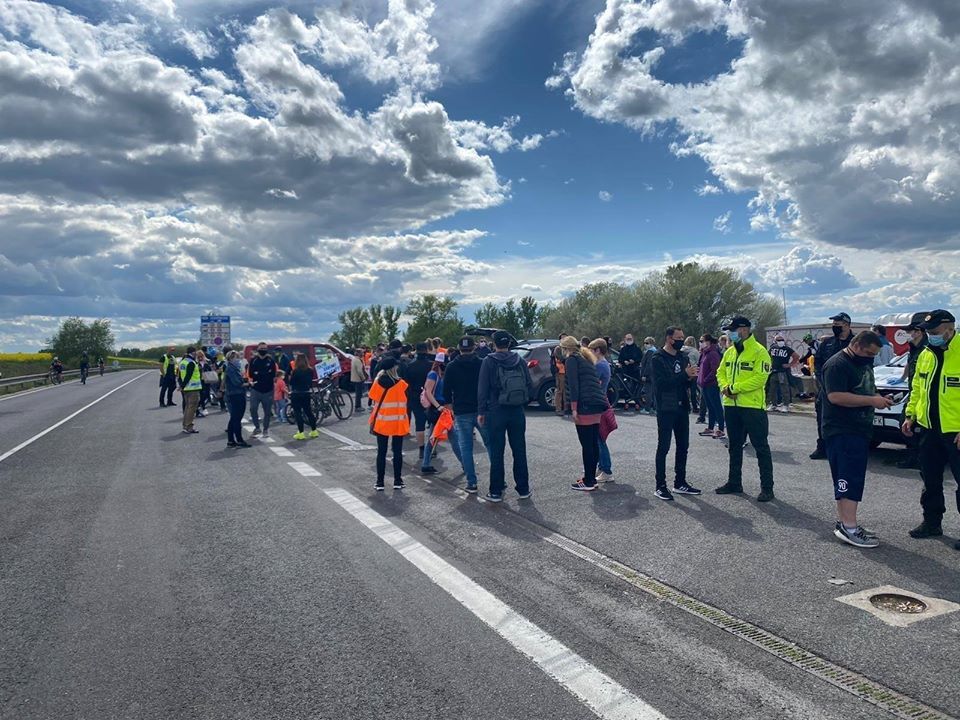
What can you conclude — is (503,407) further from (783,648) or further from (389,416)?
(783,648)

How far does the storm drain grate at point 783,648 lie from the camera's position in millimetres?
3277

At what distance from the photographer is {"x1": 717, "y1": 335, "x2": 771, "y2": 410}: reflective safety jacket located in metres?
7.61

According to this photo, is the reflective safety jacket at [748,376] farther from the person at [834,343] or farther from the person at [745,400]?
the person at [834,343]

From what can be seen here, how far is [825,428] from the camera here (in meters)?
6.06

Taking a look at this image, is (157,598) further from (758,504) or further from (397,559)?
(758,504)

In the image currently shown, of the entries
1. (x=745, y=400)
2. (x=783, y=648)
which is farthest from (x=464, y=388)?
(x=783, y=648)

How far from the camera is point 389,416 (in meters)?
8.82

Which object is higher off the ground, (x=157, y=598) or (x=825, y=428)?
(x=825, y=428)

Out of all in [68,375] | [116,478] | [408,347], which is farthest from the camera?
[68,375]

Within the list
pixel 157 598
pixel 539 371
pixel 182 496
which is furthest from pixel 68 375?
pixel 157 598

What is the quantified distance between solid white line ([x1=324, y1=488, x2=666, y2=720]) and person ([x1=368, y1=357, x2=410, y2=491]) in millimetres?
2530

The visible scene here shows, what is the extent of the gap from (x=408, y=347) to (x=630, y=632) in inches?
371

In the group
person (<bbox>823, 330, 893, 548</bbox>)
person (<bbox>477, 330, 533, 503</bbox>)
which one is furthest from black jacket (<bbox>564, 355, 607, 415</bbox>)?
person (<bbox>823, 330, 893, 548</bbox>)

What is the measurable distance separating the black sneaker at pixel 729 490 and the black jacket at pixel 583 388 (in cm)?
153
